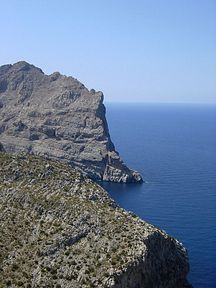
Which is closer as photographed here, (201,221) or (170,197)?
(201,221)

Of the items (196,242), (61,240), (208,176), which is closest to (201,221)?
(196,242)

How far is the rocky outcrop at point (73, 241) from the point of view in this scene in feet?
209

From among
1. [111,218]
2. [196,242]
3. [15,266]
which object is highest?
[111,218]

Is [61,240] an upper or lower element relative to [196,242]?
upper

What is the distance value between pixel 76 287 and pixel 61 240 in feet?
26.1

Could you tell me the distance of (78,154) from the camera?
199375 mm

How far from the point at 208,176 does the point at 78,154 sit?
48.5 metres

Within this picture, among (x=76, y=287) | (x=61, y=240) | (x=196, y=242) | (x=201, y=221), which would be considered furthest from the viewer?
(x=201, y=221)

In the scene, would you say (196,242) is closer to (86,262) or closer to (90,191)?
(90,191)

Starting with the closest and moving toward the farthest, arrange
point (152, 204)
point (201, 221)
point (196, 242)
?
point (196, 242) < point (201, 221) < point (152, 204)

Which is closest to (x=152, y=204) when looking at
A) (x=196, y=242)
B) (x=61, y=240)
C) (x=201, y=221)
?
(x=201, y=221)

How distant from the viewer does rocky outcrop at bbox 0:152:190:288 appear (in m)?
63.6

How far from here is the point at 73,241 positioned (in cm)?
6862

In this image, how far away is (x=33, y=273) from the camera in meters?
64.5
